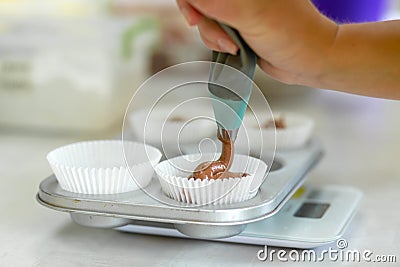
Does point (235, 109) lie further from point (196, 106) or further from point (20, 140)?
point (20, 140)

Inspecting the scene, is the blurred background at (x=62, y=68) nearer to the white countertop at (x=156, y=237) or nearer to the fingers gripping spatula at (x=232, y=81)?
the white countertop at (x=156, y=237)

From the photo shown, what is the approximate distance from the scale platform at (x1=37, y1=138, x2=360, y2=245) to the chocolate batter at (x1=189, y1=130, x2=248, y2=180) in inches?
1.3

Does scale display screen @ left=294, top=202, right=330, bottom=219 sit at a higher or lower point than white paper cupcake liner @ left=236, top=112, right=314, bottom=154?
lower

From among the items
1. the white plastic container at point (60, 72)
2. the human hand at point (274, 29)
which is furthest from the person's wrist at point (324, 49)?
the white plastic container at point (60, 72)

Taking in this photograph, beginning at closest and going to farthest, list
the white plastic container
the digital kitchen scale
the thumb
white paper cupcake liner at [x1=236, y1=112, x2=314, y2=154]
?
1. the thumb
2. the digital kitchen scale
3. white paper cupcake liner at [x1=236, y1=112, x2=314, y2=154]
4. the white plastic container

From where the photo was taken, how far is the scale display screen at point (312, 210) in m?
0.75

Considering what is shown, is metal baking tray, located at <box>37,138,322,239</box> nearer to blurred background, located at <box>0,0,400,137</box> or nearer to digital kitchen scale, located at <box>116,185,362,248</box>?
digital kitchen scale, located at <box>116,185,362,248</box>

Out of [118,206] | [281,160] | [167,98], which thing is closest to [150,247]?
[118,206]

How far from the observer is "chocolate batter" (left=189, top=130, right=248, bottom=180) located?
0.67m

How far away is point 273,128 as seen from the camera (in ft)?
2.94

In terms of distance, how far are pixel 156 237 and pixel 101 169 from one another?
0.32ft

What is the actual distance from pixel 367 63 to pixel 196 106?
319mm

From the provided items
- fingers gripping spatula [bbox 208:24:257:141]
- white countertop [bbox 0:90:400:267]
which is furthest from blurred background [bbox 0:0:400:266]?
fingers gripping spatula [bbox 208:24:257:141]

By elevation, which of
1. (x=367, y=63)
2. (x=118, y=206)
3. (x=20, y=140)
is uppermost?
(x=367, y=63)
